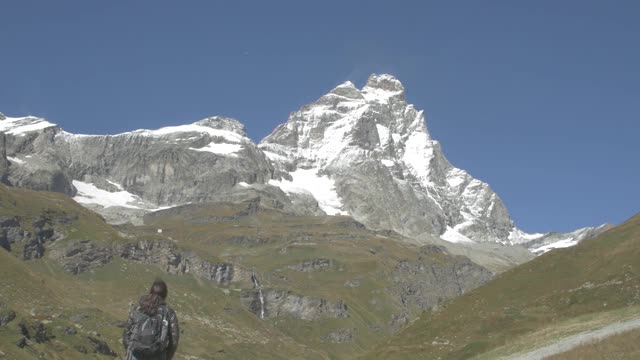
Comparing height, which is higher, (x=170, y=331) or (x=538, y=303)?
(x=538, y=303)

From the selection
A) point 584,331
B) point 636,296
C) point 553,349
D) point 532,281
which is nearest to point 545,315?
point 636,296

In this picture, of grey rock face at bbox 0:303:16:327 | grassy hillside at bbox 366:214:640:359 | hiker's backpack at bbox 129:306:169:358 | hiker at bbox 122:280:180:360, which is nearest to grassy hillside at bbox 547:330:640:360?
grassy hillside at bbox 366:214:640:359

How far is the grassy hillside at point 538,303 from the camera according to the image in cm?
6588

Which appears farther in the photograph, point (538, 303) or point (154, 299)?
point (538, 303)

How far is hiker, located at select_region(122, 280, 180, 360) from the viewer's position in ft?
72.0

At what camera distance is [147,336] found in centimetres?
2198

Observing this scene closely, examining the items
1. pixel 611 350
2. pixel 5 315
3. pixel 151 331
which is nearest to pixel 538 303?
pixel 611 350

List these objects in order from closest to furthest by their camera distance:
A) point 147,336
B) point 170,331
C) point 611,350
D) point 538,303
A: point 147,336 → point 170,331 → point 611,350 → point 538,303

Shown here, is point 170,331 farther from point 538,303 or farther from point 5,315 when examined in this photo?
point 5,315

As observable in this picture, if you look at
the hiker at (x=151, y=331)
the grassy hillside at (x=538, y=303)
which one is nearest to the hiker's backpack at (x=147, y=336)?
the hiker at (x=151, y=331)

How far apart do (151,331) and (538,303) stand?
58.6m

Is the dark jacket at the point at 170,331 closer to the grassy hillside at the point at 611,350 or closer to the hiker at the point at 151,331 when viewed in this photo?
the hiker at the point at 151,331

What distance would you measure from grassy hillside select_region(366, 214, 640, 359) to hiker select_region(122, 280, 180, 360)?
37.1 m

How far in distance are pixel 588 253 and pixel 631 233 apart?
183 inches
